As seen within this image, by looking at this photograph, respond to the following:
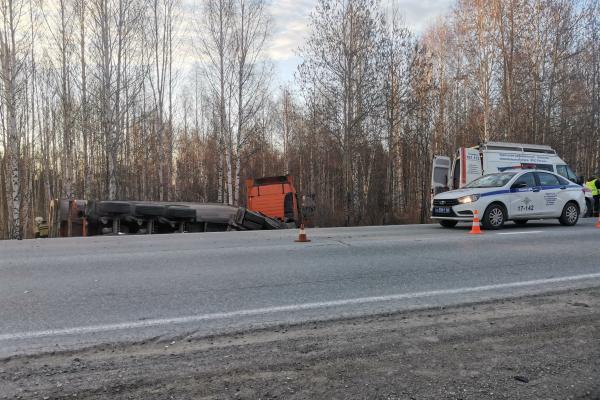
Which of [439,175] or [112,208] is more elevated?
[439,175]

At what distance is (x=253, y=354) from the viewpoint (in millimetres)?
3244

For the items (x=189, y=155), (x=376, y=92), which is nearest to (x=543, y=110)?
(x=376, y=92)

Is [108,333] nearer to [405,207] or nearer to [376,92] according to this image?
[376,92]

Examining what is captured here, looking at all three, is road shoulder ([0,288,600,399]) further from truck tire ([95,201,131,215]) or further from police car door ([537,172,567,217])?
truck tire ([95,201,131,215])

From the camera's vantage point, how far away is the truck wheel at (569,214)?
12656 mm

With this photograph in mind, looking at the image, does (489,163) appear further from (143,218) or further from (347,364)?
(347,364)

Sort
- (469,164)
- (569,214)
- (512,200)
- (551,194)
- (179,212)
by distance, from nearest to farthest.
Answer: (512,200), (551,194), (569,214), (179,212), (469,164)

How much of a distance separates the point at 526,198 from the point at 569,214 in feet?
6.67

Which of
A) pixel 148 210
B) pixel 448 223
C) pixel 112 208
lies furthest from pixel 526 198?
pixel 112 208

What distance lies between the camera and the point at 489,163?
1543 cm

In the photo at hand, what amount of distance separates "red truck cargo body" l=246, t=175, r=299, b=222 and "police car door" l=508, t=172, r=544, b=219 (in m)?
7.84

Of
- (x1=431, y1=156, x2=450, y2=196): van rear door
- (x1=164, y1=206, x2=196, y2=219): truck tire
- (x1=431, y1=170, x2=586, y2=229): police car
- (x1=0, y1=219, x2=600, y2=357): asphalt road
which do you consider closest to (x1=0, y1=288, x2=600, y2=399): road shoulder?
(x1=0, y1=219, x2=600, y2=357): asphalt road

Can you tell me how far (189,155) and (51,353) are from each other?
1548 inches

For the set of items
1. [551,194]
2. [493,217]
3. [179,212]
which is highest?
[551,194]
